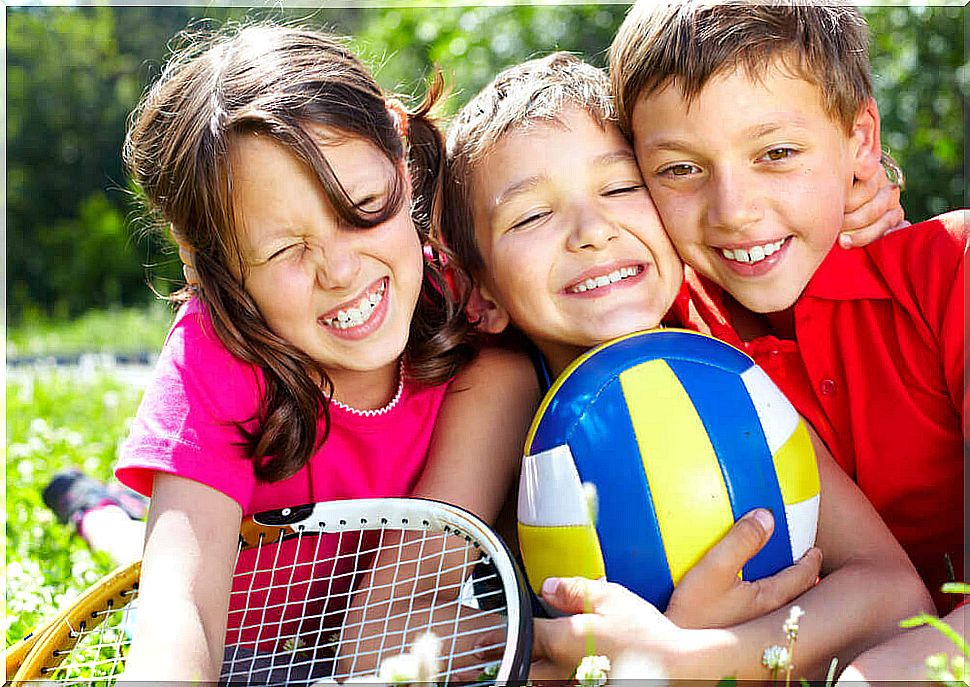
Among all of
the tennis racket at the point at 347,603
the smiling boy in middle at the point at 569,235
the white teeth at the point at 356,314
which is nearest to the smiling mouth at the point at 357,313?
the white teeth at the point at 356,314

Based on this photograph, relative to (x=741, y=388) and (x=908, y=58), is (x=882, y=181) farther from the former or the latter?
(x=908, y=58)

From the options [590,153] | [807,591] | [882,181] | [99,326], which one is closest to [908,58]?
[882,181]

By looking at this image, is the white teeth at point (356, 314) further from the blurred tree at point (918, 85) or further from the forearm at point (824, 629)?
the blurred tree at point (918, 85)

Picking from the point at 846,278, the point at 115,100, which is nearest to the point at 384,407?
the point at 846,278

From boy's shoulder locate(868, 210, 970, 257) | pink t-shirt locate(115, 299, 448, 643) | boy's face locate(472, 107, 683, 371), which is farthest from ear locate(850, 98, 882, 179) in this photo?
pink t-shirt locate(115, 299, 448, 643)

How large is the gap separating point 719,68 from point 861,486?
3.90 ft

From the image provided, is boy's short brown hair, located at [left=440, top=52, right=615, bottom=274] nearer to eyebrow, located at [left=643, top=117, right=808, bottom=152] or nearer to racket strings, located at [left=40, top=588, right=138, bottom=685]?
eyebrow, located at [left=643, top=117, right=808, bottom=152]

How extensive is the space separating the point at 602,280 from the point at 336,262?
0.72 m

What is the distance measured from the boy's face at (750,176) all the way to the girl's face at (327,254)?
72cm

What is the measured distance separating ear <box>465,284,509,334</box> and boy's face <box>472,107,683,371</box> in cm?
18

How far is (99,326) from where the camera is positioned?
1149cm

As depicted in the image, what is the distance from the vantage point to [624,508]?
2557mm

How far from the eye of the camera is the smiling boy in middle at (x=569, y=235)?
2.88 meters

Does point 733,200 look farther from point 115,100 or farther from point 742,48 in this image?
point 115,100
